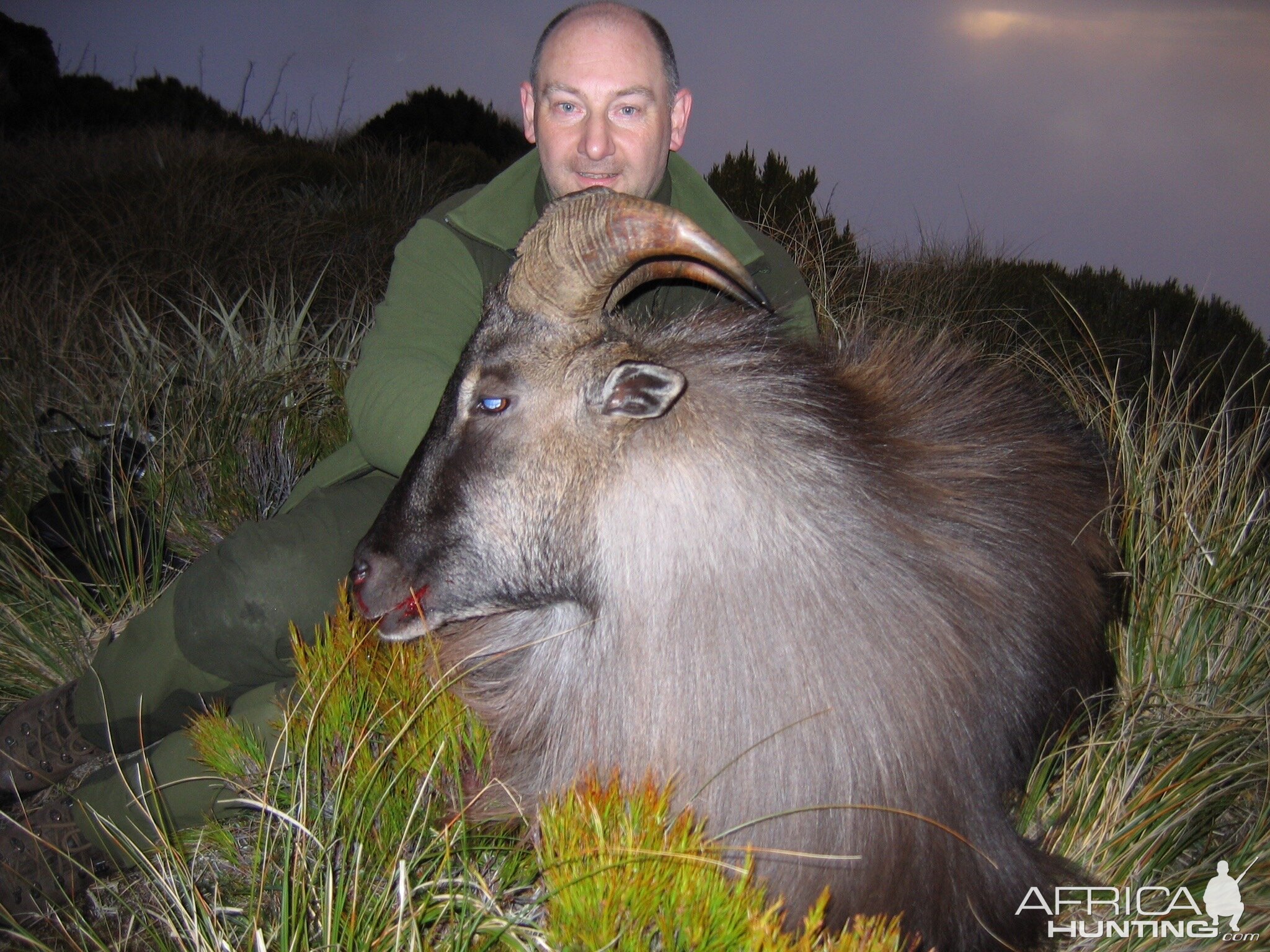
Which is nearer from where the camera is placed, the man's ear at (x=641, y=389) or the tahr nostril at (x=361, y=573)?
the man's ear at (x=641, y=389)

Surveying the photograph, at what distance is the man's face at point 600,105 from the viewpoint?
294 centimetres

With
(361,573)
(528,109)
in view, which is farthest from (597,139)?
(361,573)

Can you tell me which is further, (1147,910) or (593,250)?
(1147,910)

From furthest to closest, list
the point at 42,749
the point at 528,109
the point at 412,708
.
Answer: the point at 528,109, the point at 42,749, the point at 412,708

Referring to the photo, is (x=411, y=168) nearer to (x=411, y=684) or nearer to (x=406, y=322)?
(x=406, y=322)

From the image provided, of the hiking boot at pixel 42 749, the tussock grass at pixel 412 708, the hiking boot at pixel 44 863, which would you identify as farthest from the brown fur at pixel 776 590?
the hiking boot at pixel 42 749

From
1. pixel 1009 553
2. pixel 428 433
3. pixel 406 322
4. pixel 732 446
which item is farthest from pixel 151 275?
pixel 1009 553

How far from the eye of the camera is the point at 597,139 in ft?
9.58

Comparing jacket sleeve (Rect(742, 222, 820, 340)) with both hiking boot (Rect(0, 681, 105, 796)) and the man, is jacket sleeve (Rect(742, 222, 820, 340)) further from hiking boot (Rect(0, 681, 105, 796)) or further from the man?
hiking boot (Rect(0, 681, 105, 796))

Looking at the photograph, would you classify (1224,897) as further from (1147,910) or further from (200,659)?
(200,659)

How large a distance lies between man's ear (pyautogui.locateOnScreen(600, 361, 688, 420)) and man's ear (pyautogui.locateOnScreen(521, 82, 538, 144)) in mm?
1556

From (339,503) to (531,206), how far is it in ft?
3.95

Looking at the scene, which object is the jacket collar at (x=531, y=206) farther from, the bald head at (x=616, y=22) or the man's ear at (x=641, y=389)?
the man's ear at (x=641, y=389)

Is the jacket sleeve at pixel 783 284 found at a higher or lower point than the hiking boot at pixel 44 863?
higher
